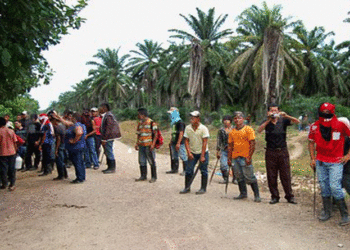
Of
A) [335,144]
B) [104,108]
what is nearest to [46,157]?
[104,108]

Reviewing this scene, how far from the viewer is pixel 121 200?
257 inches

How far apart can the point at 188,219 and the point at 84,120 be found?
5.68 m

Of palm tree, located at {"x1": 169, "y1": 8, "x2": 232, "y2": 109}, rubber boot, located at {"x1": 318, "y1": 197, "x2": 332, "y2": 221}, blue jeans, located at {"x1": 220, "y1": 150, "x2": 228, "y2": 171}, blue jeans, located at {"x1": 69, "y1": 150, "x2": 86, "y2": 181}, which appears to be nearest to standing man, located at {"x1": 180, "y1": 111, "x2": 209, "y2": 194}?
blue jeans, located at {"x1": 220, "y1": 150, "x2": 228, "y2": 171}

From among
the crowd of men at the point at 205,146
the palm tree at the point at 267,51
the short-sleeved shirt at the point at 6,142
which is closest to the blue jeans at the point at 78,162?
the crowd of men at the point at 205,146

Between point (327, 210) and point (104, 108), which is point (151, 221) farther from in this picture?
point (104, 108)

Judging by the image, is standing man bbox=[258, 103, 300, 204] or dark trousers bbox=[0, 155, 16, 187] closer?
standing man bbox=[258, 103, 300, 204]

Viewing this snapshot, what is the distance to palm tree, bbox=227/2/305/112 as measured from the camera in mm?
24516

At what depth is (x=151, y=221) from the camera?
17.1 feet

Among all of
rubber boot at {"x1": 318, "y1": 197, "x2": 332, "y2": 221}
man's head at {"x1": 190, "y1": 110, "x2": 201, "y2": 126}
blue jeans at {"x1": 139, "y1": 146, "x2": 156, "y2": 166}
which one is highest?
man's head at {"x1": 190, "y1": 110, "x2": 201, "y2": 126}

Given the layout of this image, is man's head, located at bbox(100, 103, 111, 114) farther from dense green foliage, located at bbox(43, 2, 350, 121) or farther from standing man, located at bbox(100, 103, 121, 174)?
dense green foliage, located at bbox(43, 2, 350, 121)

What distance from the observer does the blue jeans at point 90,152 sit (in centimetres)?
1006

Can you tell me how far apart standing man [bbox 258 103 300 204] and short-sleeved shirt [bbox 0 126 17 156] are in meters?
5.45

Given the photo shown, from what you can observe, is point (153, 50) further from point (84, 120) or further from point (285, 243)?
point (285, 243)

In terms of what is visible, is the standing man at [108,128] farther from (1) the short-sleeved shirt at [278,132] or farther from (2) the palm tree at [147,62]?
(2) the palm tree at [147,62]
